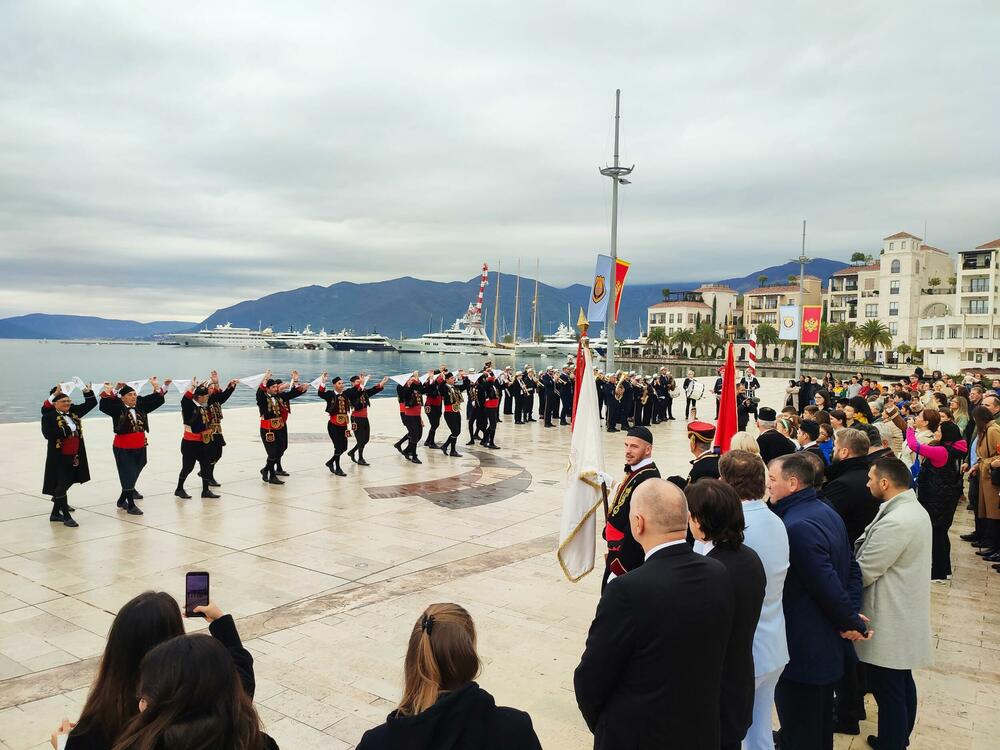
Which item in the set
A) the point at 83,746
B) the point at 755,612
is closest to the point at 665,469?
the point at 755,612

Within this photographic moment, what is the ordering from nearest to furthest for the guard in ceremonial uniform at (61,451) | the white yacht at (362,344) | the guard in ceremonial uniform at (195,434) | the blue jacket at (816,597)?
the blue jacket at (816,597)
the guard in ceremonial uniform at (61,451)
the guard in ceremonial uniform at (195,434)
the white yacht at (362,344)

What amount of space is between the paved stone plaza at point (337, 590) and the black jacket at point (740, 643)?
137 centimetres

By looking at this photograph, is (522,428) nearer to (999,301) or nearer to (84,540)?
(84,540)

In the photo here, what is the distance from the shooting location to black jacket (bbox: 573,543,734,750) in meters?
2.45

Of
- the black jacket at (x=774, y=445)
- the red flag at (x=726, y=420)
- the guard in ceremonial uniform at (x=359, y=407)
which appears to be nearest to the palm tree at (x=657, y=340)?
the guard in ceremonial uniform at (x=359, y=407)

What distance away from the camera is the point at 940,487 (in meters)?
7.22

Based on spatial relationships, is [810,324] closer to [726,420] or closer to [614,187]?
[614,187]

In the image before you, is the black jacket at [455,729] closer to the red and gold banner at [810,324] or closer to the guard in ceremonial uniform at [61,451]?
the guard in ceremonial uniform at [61,451]

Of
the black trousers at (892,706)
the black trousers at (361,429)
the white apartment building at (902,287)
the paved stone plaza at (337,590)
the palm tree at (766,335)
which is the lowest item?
the paved stone plaza at (337,590)

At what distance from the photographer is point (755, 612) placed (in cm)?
301

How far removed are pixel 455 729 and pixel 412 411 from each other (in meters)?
13.2

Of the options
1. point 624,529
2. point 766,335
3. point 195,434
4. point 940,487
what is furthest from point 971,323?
point 624,529

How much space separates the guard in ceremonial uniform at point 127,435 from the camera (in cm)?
990

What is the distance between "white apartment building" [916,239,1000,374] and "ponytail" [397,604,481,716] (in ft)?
254
